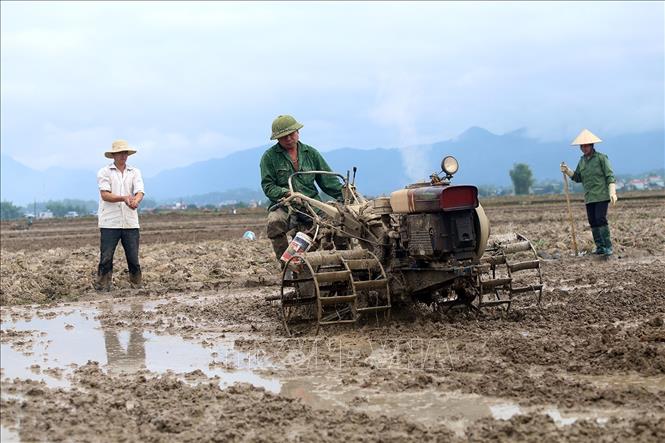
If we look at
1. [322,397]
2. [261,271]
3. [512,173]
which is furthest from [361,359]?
[512,173]

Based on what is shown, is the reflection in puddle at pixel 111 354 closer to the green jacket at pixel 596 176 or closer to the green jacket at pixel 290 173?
the green jacket at pixel 290 173

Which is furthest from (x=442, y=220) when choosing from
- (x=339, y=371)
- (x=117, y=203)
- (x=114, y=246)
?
(x=117, y=203)

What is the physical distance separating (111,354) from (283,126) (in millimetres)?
3241

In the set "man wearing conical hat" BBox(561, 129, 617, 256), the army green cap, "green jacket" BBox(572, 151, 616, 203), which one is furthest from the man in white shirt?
"green jacket" BBox(572, 151, 616, 203)

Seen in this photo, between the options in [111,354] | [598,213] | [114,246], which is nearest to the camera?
[111,354]

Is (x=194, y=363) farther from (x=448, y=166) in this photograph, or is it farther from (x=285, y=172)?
(x=285, y=172)

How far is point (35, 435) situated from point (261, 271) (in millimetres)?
8605

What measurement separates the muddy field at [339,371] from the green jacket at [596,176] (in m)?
2.85

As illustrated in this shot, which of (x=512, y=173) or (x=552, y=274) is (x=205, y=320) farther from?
(x=512, y=173)

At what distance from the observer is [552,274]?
1104 centimetres

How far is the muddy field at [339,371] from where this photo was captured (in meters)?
4.52

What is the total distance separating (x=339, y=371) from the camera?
5859 millimetres

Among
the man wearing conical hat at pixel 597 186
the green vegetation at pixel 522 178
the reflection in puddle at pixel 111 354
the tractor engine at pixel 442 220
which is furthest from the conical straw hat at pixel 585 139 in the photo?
the green vegetation at pixel 522 178

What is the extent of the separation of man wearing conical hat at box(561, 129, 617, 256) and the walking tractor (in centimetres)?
503
